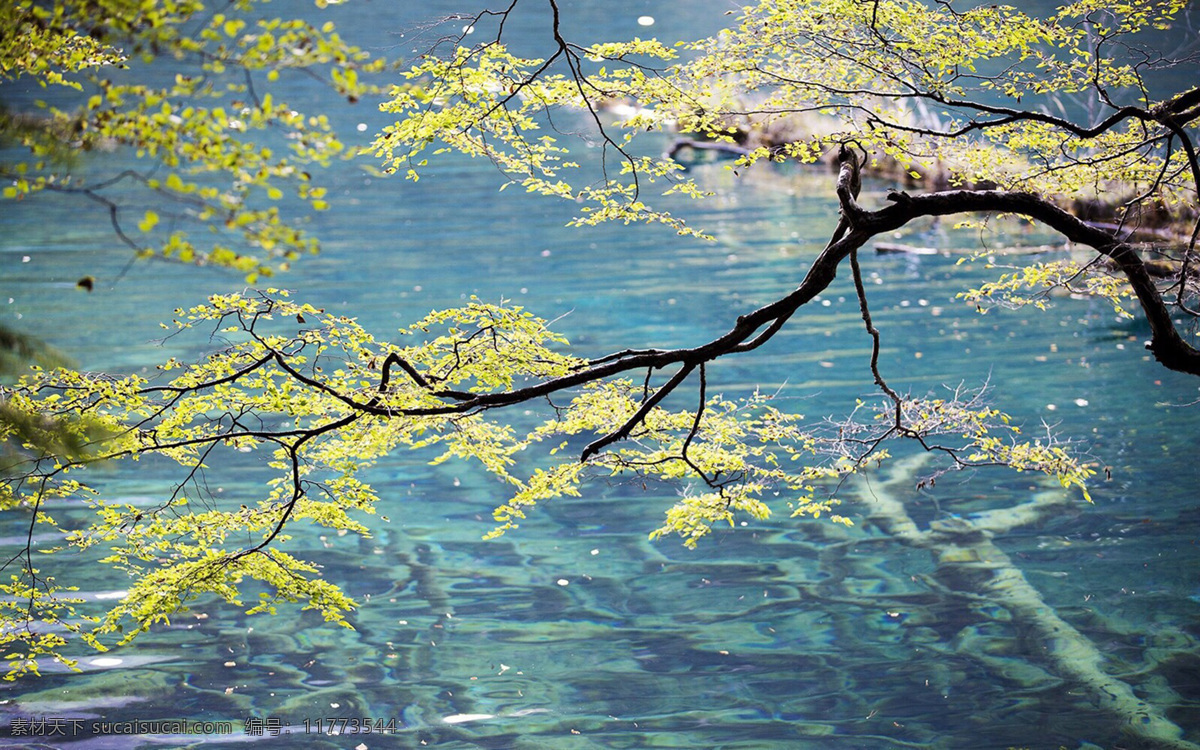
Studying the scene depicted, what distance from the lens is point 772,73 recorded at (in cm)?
400

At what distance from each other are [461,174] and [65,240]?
6.81 metres

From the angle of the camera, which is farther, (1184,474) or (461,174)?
(461,174)

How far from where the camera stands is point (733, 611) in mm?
5988

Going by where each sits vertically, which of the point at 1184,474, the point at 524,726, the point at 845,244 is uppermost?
the point at 845,244

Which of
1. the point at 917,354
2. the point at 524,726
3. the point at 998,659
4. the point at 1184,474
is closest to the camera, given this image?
the point at 524,726

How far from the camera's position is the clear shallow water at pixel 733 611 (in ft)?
16.3

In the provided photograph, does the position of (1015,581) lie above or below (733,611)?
above

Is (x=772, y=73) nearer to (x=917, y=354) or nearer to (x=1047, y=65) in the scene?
(x=1047, y=65)

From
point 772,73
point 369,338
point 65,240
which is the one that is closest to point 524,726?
point 369,338

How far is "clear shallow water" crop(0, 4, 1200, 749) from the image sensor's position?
16.3 feet

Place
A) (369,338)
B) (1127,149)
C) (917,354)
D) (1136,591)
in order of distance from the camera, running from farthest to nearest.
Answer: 1. (917,354)
2. (1136,591)
3. (1127,149)
4. (369,338)

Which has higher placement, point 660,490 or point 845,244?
point 845,244

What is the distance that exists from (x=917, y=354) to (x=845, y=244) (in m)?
6.76

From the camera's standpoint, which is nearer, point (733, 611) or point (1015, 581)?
point (733, 611)
